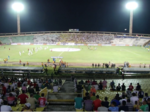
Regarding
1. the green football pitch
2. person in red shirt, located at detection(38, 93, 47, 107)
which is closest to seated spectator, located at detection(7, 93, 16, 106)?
person in red shirt, located at detection(38, 93, 47, 107)

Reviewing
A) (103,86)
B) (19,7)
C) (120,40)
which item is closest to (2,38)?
(19,7)

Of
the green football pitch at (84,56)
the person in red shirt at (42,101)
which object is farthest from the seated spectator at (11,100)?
the green football pitch at (84,56)

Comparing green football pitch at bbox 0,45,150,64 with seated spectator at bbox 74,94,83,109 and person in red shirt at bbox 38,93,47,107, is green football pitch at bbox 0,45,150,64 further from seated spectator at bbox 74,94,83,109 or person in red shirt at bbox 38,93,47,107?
seated spectator at bbox 74,94,83,109

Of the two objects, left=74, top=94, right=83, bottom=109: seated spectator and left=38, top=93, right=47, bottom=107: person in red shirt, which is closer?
left=74, top=94, right=83, bottom=109: seated spectator

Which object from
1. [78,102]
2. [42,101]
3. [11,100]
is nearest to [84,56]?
[11,100]

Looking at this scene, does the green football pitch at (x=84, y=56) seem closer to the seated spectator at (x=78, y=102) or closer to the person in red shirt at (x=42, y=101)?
the person in red shirt at (x=42, y=101)

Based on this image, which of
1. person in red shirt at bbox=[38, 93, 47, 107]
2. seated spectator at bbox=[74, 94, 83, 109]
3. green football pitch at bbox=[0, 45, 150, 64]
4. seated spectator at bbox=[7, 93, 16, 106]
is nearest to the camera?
seated spectator at bbox=[74, 94, 83, 109]

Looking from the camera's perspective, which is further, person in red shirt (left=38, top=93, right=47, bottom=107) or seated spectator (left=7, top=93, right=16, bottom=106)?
seated spectator (left=7, top=93, right=16, bottom=106)

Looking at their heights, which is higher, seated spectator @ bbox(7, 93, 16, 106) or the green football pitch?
the green football pitch

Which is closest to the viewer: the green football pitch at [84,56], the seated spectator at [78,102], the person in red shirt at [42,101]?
the seated spectator at [78,102]

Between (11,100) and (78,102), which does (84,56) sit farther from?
(78,102)

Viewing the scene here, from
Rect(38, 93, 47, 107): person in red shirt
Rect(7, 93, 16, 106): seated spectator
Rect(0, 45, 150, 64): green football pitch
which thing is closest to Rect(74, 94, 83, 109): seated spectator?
Rect(38, 93, 47, 107): person in red shirt

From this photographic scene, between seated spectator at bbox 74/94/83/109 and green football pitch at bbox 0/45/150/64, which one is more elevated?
green football pitch at bbox 0/45/150/64

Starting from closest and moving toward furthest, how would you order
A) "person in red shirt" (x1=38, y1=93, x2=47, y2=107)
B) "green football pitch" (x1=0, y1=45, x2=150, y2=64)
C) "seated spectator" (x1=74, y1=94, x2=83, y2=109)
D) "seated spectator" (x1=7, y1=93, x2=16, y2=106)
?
"seated spectator" (x1=74, y1=94, x2=83, y2=109), "person in red shirt" (x1=38, y1=93, x2=47, y2=107), "seated spectator" (x1=7, y1=93, x2=16, y2=106), "green football pitch" (x1=0, y1=45, x2=150, y2=64)
